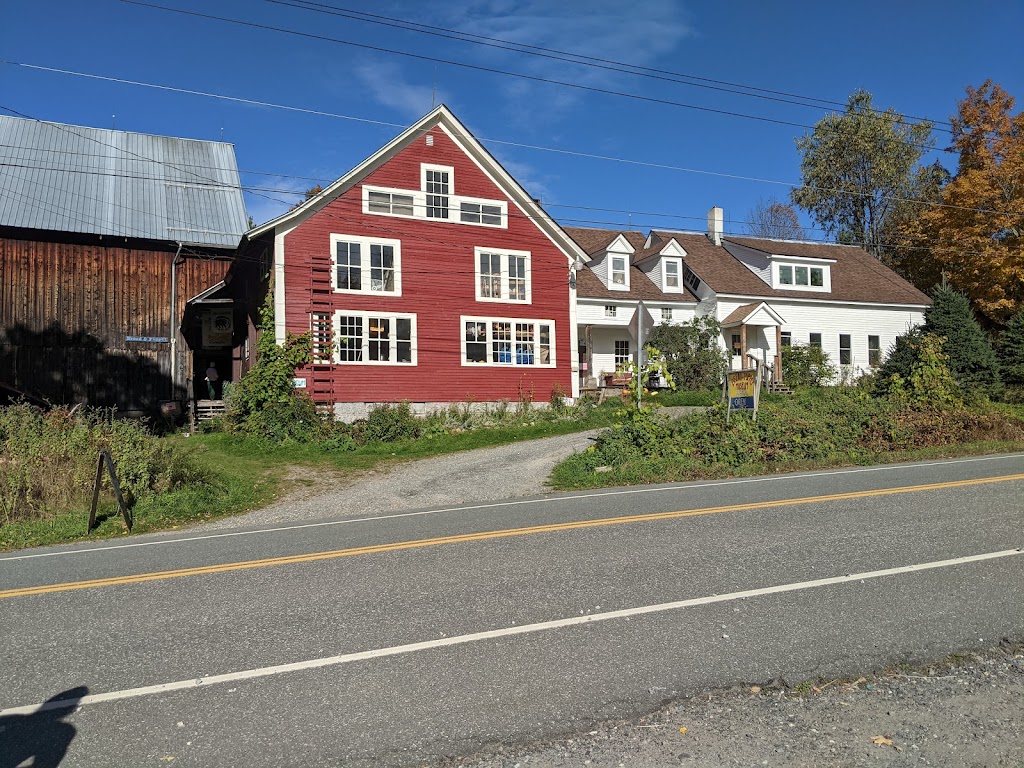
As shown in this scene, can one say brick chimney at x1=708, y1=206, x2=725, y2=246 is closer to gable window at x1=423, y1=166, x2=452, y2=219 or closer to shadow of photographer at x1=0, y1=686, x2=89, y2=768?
gable window at x1=423, y1=166, x2=452, y2=219

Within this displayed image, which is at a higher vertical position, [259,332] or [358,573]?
[259,332]

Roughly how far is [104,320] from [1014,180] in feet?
136

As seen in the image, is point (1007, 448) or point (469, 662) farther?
point (1007, 448)

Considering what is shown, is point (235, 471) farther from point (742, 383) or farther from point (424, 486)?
point (742, 383)

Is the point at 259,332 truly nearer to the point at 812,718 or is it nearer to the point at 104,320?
the point at 104,320

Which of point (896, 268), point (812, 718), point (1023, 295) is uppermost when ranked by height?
point (896, 268)

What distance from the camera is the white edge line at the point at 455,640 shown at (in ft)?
14.8

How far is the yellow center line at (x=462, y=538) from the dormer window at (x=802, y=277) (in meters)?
27.3

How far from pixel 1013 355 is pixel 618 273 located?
15723 millimetres

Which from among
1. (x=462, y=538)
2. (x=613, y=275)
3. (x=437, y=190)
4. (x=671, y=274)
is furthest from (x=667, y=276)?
(x=462, y=538)

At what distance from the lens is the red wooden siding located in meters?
24.4

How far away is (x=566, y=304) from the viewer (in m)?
28.5

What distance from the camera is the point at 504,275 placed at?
2747 centimetres

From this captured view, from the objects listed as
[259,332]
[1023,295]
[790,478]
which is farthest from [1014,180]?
[259,332]
